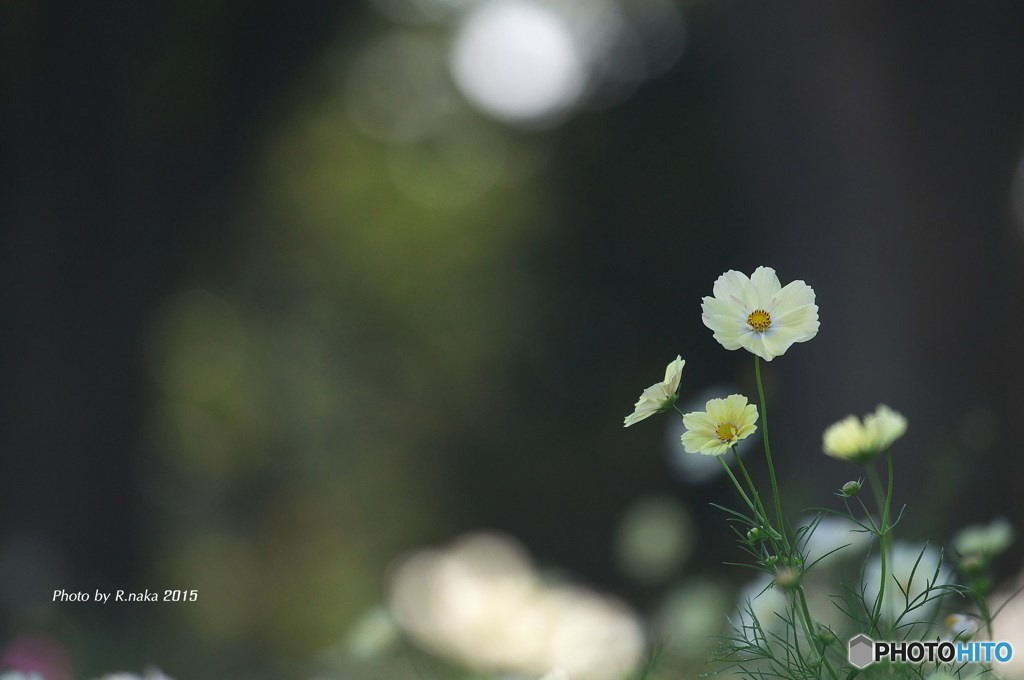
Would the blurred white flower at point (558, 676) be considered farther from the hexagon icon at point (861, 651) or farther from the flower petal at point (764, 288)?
the flower petal at point (764, 288)

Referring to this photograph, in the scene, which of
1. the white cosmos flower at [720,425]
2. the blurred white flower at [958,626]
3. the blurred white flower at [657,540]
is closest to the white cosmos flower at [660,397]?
the white cosmos flower at [720,425]

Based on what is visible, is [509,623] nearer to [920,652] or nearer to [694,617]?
[694,617]

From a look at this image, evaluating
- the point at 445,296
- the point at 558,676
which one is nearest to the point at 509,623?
the point at 558,676

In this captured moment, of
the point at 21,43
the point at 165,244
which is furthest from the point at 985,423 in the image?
the point at 21,43

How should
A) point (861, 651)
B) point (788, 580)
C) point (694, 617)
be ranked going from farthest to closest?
point (694, 617) → point (861, 651) → point (788, 580)

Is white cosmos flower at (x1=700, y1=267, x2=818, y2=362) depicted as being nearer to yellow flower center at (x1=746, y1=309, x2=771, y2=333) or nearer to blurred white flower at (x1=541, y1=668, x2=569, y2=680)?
yellow flower center at (x1=746, y1=309, x2=771, y2=333)
